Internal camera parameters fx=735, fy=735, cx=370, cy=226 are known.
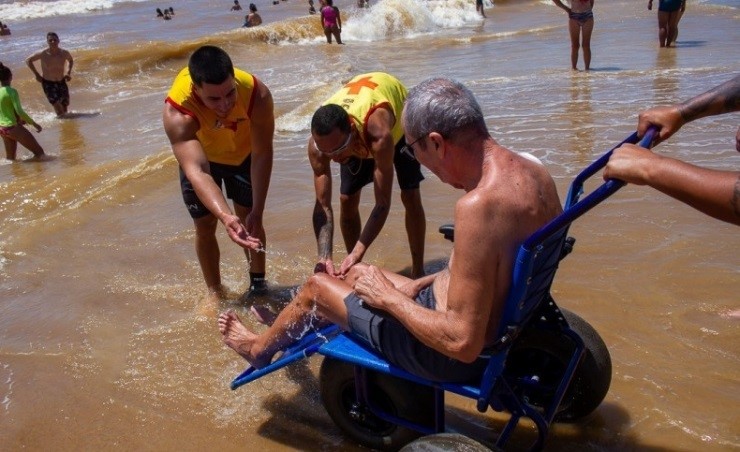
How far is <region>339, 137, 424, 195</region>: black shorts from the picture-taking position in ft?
15.6

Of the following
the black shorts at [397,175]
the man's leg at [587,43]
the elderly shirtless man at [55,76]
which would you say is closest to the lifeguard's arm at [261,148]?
the black shorts at [397,175]

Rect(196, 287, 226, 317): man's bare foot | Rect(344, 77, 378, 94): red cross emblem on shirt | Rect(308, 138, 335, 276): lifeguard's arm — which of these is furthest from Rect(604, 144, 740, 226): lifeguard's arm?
Rect(196, 287, 226, 317): man's bare foot

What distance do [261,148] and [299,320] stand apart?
1601mm

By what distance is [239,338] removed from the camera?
12.0ft

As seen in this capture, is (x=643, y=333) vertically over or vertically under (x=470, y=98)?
under

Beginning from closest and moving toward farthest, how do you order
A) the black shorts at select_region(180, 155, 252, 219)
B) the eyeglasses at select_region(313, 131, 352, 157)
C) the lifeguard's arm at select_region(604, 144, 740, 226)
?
the lifeguard's arm at select_region(604, 144, 740, 226), the eyeglasses at select_region(313, 131, 352, 157), the black shorts at select_region(180, 155, 252, 219)

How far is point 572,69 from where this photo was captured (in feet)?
38.7

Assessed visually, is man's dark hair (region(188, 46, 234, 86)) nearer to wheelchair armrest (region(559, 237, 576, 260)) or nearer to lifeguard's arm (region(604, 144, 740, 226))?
wheelchair armrest (region(559, 237, 576, 260))

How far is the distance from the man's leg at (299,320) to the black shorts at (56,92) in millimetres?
10364

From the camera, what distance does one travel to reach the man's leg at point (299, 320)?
316 cm

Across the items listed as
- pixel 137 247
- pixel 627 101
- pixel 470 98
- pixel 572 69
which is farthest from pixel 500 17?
pixel 470 98

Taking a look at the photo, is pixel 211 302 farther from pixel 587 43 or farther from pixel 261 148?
pixel 587 43

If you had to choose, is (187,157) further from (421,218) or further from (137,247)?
(137,247)

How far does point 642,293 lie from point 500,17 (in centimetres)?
2067
